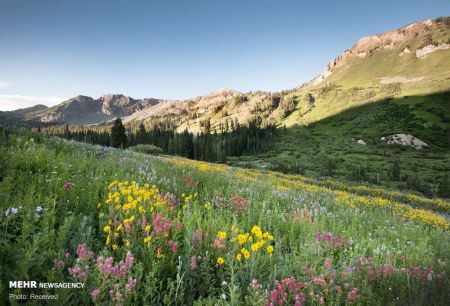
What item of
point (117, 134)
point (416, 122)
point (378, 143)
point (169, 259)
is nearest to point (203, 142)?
point (117, 134)

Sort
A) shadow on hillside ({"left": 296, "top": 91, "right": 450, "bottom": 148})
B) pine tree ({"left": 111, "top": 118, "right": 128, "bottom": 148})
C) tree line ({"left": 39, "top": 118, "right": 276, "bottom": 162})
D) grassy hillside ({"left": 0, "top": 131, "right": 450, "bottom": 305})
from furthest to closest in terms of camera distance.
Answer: shadow on hillside ({"left": 296, "top": 91, "right": 450, "bottom": 148}), tree line ({"left": 39, "top": 118, "right": 276, "bottom": 162}), pine tree ({"left": 111, "top": 118, "right": 128, "bottom": 148}), grassy hillside ({"left": 0, "top": 131, "right": 450, "bottom": 305})

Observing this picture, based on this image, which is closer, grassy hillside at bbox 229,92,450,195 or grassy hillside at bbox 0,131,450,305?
grassy hillside at bbox 0,131,450,305

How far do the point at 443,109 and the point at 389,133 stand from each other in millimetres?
46956

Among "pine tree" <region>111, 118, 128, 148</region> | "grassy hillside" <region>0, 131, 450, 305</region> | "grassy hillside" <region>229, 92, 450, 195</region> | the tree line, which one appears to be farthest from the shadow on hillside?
"grassy hillside" <region>0, 131, 450, 305</region>

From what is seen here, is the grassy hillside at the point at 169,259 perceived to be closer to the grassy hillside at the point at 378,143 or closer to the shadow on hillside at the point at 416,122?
the grassy hillside at the point at 378,143

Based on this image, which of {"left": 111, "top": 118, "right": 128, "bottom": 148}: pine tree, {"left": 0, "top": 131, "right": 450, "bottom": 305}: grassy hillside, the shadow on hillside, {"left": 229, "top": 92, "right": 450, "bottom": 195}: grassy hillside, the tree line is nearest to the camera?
{"left": 0, "top": 131, "right": 450, "bottom": 305}: grassy hillside

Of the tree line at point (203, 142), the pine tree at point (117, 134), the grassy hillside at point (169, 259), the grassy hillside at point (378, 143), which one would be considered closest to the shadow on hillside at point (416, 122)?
the grassy hillside at point (378, 143)

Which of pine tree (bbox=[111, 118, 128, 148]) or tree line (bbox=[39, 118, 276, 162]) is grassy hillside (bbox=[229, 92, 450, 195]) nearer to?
tree line (bbox=[39, 118, 276, 162])

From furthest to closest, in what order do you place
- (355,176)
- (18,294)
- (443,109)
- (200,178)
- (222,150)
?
(443,109), (222,150), (355,176), (200,178), (18,294)

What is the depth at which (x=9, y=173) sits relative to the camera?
491 cm

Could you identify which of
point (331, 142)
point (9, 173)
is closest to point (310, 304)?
point (9, 173)

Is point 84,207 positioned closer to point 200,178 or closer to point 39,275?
point 39,275

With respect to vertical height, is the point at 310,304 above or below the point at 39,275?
below

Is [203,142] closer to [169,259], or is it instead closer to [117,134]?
[117,134]
